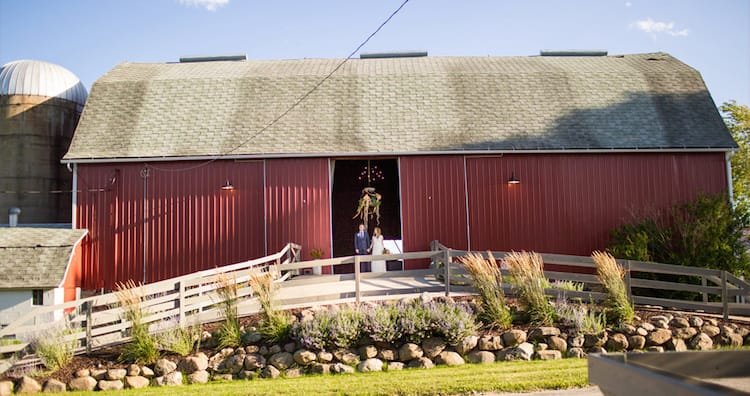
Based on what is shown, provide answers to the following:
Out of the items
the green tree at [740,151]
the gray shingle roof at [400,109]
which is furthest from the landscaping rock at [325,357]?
the green tree at [740,151]

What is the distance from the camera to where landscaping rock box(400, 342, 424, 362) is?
339 inches

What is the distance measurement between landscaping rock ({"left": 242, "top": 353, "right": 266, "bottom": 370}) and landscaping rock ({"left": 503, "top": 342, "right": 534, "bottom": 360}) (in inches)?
137

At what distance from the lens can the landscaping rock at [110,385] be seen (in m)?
8.40

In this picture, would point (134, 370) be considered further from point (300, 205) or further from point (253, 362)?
point (300, 205)

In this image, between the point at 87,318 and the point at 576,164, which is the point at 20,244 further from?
the point at 576,164

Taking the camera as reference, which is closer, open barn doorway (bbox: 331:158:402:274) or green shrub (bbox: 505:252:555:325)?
green shrub (bbox: 505:252:555:325)

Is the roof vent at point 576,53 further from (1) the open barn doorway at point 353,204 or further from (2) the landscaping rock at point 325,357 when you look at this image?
(2) the landscaping rock at point 325,357

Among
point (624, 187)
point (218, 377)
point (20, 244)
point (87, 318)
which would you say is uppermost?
point (624, 187)

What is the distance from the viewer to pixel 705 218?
43.8ft

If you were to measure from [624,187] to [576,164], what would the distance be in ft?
4.39

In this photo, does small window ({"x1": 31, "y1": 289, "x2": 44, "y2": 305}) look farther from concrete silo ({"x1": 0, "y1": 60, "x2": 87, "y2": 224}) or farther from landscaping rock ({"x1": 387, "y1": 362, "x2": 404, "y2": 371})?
landscaping rock ({"x1": 387, "y1": 362, "x2": 404, "y2": 371})

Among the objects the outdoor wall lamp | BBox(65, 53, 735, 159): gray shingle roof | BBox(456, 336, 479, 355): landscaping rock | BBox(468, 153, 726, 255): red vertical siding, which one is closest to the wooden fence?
BBox(456, 336, 479, 355): landscaping rock

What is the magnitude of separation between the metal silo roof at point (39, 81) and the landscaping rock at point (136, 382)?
42.5ft

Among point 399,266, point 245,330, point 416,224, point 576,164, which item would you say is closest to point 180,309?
point 245,330
